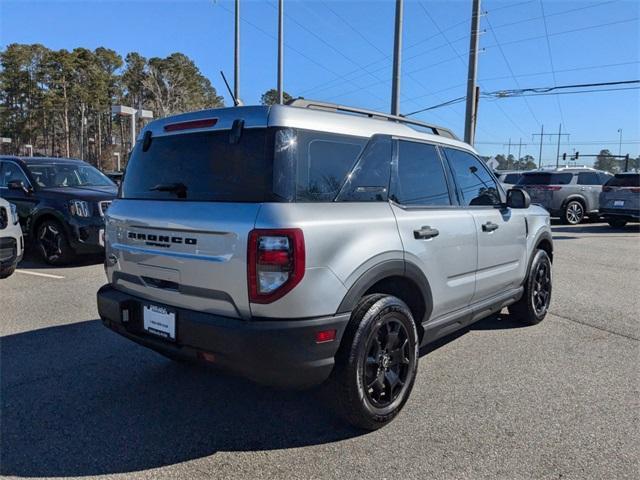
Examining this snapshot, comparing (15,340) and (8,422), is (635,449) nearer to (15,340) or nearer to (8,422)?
(8,422)

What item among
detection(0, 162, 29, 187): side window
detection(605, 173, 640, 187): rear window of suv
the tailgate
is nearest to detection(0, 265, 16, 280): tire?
detection(0, 162, 29, 187): side window

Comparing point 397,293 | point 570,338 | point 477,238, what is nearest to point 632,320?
point 570,338

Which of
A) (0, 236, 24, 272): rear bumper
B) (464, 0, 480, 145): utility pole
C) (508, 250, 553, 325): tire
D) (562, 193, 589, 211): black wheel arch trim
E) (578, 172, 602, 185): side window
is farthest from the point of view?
(464, 0, 480, 145): utility pole

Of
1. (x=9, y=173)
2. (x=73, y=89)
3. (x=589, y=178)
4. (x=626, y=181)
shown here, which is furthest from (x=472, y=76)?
(x=73, y=89)

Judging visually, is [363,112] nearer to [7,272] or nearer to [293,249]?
[293,249]

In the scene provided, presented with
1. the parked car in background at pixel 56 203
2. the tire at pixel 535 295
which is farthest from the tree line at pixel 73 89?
the tire at pixel 535 295

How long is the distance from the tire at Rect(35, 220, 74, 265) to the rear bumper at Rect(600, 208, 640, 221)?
14867mm

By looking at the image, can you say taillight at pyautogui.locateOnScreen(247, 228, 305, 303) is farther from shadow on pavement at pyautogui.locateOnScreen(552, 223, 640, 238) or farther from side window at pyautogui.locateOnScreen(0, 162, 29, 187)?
shadow on pavement at pyautogui.locateOnScreen(552, 223, 640, 238)

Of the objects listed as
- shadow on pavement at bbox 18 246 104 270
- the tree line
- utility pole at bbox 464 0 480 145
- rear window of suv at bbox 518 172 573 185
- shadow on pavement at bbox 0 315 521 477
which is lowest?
shadow on pavement at bbox 0 315 521 477

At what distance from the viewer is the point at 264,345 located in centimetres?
254

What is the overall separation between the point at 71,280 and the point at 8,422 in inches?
169

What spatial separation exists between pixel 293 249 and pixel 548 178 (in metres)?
16.9

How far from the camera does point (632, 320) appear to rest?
556 cm

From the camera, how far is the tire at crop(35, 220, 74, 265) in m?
8.00
